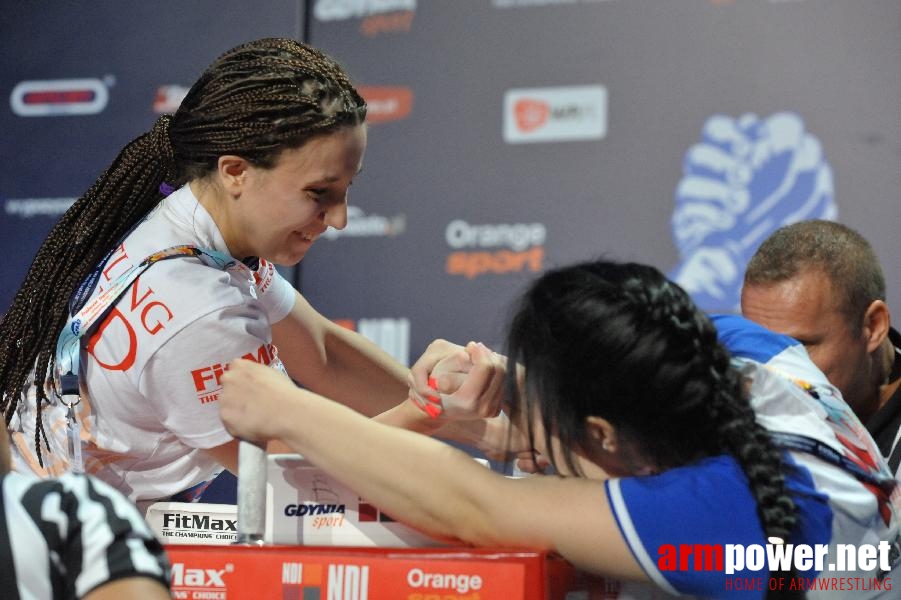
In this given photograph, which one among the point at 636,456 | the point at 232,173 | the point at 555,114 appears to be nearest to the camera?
the point at 636,456

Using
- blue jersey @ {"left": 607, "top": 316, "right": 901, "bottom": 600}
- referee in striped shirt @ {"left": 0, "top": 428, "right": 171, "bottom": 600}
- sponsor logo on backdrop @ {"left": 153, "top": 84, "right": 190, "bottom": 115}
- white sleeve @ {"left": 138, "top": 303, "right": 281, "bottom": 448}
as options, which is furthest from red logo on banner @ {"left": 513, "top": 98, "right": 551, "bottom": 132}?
referee in striped shirt @ {"left": 0, "top": 428, "right": 171, "bottom": 600}

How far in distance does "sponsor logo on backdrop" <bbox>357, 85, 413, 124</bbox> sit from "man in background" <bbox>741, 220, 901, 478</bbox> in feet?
5.14

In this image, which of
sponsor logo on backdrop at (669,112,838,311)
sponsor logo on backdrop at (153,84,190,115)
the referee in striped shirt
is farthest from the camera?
sponsor logo on backdrop at (153,84,190,115)

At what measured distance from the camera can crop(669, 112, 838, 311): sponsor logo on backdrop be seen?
9.89ft

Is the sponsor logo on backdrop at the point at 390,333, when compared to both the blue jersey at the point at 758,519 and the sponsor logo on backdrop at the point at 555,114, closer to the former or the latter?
the sponsor logo on backdrop at the point at 555,114

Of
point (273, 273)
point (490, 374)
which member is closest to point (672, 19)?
point (273, 273)

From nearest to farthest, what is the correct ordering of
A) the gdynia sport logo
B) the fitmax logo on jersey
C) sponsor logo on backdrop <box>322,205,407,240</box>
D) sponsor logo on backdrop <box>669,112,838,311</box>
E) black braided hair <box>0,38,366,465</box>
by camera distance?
the gdynia sport logo, the fitmax logo on jersey, black braided hair <box>0,38,366,465</box>, sponsor logo on backdrop <box>669,112,838,311</box>, sponsor logo on backdrop <box>322,205,407,240</box>

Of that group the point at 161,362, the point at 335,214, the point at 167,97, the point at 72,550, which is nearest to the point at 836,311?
the point at 335,214

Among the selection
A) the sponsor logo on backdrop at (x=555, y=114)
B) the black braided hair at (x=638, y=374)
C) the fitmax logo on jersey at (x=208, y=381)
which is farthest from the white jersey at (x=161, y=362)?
the sponsor logo on backdrop at (x=555, y=114)

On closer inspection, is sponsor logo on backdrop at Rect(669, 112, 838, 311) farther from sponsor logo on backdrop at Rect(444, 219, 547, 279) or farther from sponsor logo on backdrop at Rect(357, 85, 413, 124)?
sponsor logo on backdrop at Rect(357, 85, 413, 124)

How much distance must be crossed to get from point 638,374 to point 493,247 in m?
2.15

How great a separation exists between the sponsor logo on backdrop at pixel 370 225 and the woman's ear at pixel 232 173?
1805 millimetres

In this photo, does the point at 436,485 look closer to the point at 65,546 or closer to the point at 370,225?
the point at 65,546

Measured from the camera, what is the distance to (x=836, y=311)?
197 cm
